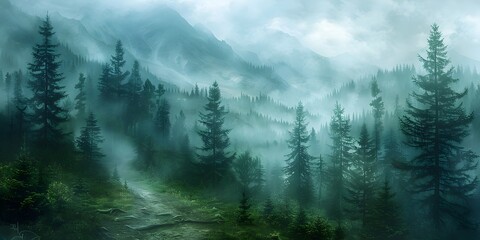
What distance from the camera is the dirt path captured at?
78.7 feet

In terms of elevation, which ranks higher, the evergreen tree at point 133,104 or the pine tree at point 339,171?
the evergreen tree at point 133,104

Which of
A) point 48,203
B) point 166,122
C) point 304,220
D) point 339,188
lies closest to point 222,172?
point 339,188

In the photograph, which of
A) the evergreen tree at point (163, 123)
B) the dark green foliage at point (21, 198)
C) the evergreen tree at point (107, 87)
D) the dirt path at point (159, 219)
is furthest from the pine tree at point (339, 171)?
the evergreen tree at point (107, 87)

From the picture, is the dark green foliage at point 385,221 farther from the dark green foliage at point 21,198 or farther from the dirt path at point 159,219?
the dark green foliage at point 21,198

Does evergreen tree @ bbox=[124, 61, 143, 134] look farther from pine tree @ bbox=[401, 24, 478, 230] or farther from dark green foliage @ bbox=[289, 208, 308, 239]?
pine tree @ bbox=[401, 24, 478, 230]

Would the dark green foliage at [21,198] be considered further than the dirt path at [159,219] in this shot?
No

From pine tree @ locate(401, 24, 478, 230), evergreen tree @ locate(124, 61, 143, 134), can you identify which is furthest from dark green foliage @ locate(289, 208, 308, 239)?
evergreen tree @ locate(124, 61, 143, 134)

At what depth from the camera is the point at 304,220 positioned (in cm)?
2752

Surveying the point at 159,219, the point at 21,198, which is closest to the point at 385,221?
the point at 159,219

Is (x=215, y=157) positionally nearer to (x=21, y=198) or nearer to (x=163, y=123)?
(x=21, y=198)

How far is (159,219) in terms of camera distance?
27.4 metres

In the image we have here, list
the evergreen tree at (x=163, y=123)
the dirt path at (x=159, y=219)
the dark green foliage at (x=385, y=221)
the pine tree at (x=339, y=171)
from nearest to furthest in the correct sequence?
the dirt path at (x=159, y=219)
the dark green foliage at (x=385, y=221)
the pine tree at (x=339, y=171)
the evergreen tree at (x=163, y=123)

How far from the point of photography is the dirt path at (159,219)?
23995mm

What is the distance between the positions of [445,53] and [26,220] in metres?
33.2
